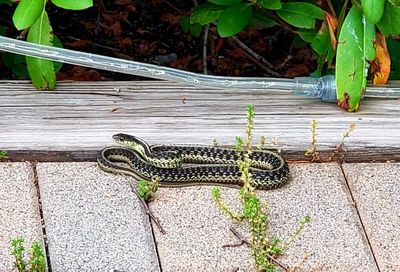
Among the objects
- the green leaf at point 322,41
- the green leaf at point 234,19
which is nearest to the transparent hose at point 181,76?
the green leaf at point 322,41

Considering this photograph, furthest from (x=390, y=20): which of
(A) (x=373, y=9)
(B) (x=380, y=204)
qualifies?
(B) (x=380, y=204)

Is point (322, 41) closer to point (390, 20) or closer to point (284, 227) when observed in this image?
point (390, 20)

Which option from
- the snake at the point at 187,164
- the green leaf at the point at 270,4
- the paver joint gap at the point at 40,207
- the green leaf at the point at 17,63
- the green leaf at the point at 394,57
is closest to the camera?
the paver joint gap at the point at 40,207

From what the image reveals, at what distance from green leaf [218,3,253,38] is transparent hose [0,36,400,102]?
26 centimetres

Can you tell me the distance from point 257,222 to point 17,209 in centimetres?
111

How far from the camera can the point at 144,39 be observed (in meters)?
7.54

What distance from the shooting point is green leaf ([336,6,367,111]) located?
545cm

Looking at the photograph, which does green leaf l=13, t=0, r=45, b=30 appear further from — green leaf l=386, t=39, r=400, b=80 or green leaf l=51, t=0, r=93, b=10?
green leaf l=386, t=39, r=400, b=80

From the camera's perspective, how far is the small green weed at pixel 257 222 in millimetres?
4555

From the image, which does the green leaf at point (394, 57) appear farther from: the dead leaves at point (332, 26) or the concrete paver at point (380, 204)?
the concrete paver at point (380, 204)

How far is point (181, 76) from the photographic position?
5.70 m

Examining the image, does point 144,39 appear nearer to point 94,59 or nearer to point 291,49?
point 291,49

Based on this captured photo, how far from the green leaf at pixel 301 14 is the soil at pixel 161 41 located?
1.39 m

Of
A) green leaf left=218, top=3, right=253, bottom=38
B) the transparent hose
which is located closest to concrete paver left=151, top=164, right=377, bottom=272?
the transparent hose
